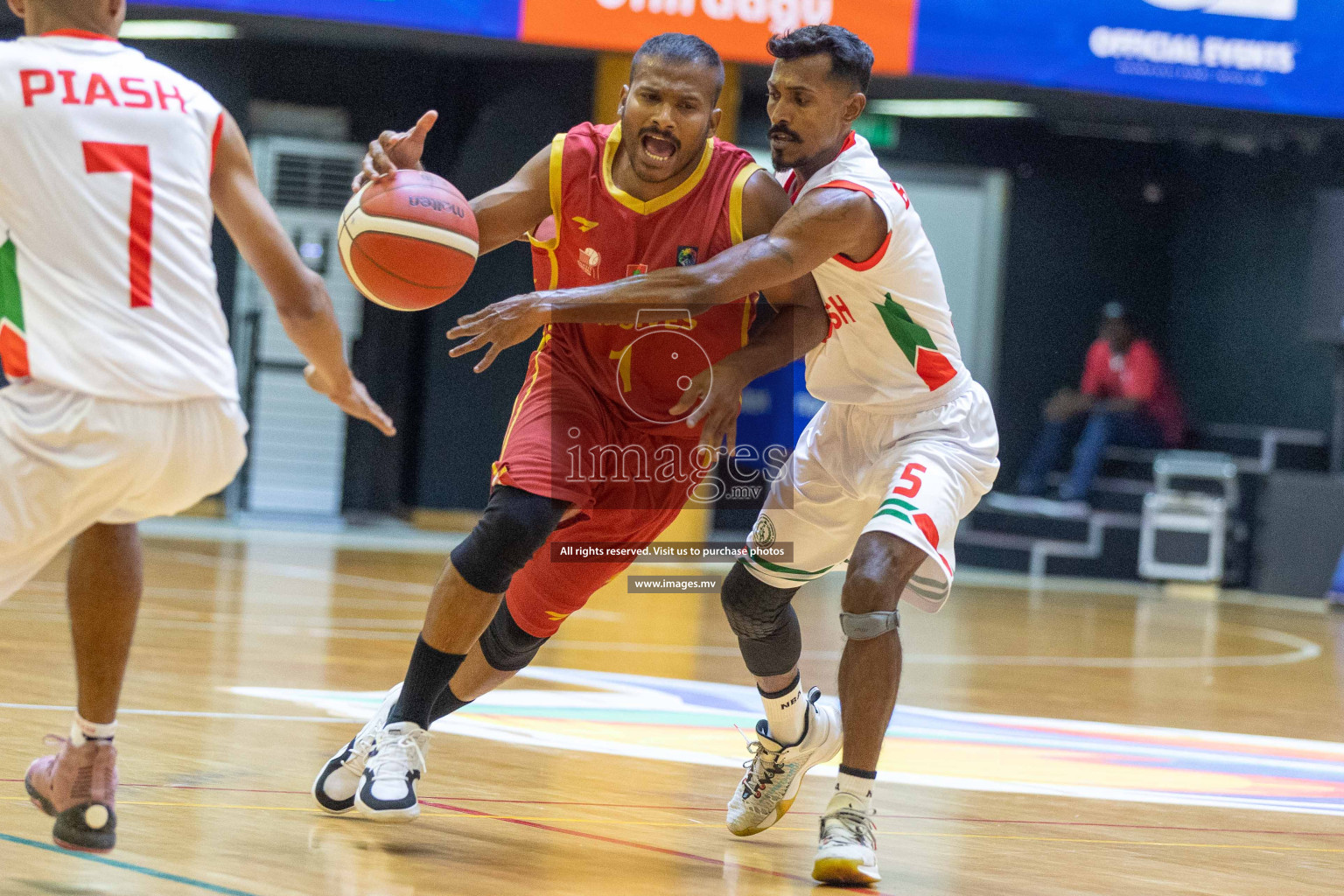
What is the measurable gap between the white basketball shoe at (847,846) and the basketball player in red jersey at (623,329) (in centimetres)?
82

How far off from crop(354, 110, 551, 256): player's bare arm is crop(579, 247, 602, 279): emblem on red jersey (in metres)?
0.14

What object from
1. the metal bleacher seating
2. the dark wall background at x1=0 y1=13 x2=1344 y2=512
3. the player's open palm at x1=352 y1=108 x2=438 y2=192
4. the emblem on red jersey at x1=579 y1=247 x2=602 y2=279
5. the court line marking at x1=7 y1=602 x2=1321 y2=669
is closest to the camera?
the player's open palm at x1=352 y1=108 x2=438 y2=192

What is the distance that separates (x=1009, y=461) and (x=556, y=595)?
11.8 meters

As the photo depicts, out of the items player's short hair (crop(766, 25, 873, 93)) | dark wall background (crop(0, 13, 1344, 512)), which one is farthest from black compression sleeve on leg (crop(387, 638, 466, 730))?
dark wall background (crop(0, 13, 1344, 512))

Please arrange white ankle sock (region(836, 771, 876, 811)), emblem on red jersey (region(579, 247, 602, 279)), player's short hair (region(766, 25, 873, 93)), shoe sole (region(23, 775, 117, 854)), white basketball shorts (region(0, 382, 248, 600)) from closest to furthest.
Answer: white basketball shorts (region(0, 382, 248, 600)), shoe sole (region(23, 775, 117, 854)), white ankle sock (region(836, 771, 876, 811)), player's short hair (region(766, 25, 873, 93)), emblem on red jersey (region(579, 247, 602, 279))

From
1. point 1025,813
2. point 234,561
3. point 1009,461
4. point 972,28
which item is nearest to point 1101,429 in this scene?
point 1009,461

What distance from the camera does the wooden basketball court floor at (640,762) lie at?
10.5ft

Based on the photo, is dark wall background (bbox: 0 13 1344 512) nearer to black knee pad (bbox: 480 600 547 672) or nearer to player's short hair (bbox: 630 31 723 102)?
player's short hair (bbox: 630 31 723 102)

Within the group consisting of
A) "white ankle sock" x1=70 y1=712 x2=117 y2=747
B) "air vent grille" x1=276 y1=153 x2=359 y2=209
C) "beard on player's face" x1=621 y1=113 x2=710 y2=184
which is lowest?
"white ankle sock" x1=70 y1=712 x2=117 y2=747

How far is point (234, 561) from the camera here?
9.51 meters

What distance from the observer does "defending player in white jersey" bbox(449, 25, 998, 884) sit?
11.2 feet

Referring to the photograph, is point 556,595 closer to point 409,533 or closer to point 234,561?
point 234,561

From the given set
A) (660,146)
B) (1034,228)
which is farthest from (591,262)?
(1034,228)

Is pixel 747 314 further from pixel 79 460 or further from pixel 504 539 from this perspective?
pixel 79 460
